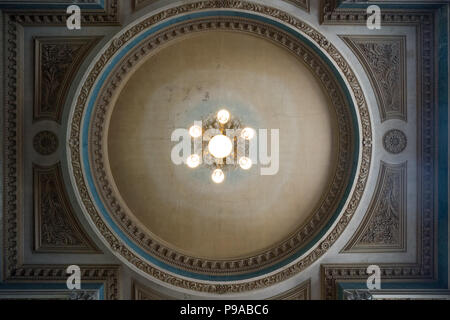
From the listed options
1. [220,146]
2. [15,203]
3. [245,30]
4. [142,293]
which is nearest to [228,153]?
[220,146]

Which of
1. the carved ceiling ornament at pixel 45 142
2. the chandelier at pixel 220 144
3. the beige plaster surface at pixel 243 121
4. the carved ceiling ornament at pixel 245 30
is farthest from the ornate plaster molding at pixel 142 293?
the carved ceiling ornament at pixel 45 142

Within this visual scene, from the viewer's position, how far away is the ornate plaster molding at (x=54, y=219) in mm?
8773

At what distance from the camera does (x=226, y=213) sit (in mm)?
9125

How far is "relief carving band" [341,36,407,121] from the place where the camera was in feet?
27.8

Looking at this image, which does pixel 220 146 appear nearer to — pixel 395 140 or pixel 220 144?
pixel 220 144

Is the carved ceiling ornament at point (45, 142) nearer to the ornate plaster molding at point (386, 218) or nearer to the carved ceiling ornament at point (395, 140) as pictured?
the ornate plaster molding at point (386, 218)

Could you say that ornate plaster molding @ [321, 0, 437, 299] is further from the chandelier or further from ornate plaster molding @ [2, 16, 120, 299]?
ornate plaster molding @ [2, 16, 120, 299]

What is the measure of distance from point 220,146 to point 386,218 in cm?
454

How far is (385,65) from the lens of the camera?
855 centimetres

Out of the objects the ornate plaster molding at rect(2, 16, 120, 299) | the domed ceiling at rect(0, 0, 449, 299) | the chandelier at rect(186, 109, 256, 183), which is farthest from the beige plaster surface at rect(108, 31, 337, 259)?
the ornate plaster molding at rect(2, 16, 120, 299)

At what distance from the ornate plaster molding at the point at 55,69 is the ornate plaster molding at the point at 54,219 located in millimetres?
1408

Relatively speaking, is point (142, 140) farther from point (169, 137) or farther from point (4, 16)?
point (4, 16)

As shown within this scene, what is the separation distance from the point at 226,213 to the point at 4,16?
277 inches
